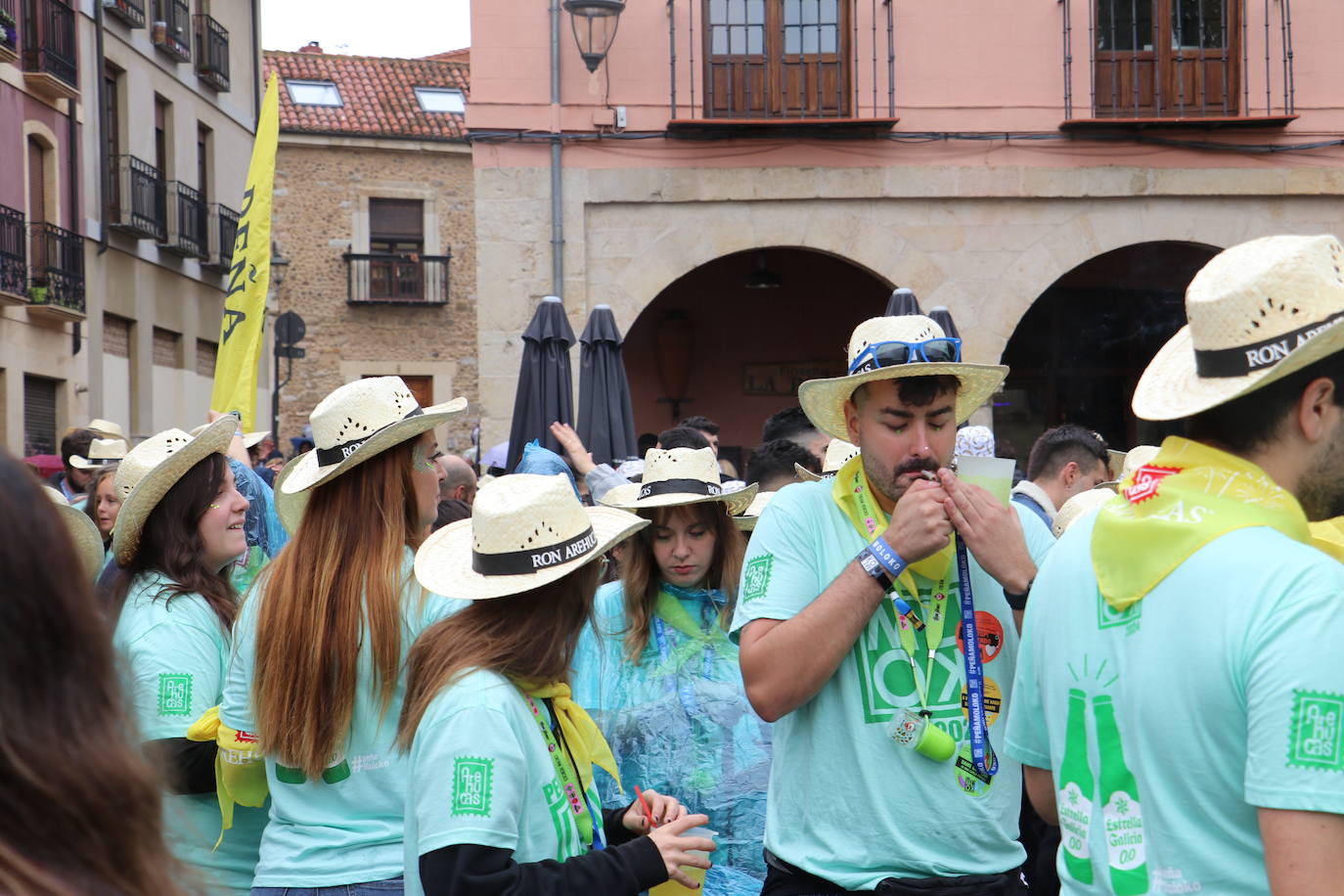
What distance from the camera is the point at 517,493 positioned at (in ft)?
9.87

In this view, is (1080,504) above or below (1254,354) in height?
below

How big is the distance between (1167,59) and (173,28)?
16311 mm

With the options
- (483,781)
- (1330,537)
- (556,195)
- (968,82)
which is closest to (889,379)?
(1330,537)

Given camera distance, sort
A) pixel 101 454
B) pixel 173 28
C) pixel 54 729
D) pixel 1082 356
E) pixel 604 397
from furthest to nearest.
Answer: pixel 173 28 < pixel 1082 356 < pixel 604 397 < pixel 101 454 < pixel 54 729

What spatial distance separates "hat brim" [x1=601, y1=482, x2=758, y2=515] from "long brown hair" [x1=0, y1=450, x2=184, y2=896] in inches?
137

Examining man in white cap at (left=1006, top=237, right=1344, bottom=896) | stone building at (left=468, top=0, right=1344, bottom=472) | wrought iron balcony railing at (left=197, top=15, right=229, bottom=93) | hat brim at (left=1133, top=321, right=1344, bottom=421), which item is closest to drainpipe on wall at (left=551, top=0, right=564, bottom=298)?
stone building at (left=468, top=0, right=1344, bottom=472)

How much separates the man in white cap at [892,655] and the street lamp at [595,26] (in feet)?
33.8

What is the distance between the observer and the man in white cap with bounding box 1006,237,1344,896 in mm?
1869

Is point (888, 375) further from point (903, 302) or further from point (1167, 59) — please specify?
point (1167, 59)

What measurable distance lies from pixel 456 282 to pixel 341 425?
32.9 m

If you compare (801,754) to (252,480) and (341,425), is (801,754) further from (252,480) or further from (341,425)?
(252,480)

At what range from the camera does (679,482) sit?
4875mm

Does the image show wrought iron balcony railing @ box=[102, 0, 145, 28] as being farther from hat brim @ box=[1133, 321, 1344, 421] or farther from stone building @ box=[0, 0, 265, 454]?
hat brim @ box=[1133, 321, 1344, 421]

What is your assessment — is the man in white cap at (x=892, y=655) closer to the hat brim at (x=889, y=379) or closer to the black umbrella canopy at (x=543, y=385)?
the hat brim at (x=889, y=379)
